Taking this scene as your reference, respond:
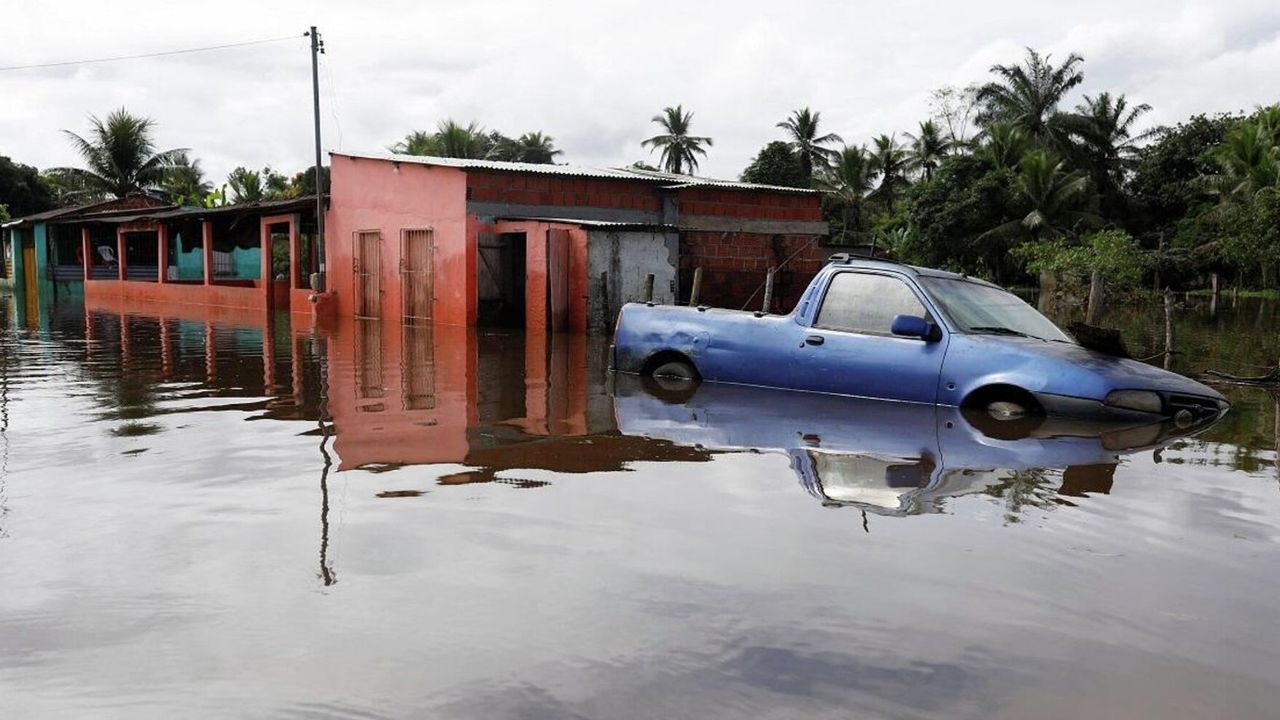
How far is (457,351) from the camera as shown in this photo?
1628 cm

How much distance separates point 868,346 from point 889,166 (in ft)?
154

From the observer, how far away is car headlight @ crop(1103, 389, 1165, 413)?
8.30 meters

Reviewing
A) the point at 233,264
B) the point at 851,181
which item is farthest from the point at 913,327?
the point at 851,181

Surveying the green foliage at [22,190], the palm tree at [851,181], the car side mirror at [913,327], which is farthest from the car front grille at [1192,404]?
the green foliage at [22,190]

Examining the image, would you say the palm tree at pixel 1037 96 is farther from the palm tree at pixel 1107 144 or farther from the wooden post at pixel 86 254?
the wooden post at pixel 86 254

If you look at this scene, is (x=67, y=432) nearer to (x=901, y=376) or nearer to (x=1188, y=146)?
(x=901, y=376)

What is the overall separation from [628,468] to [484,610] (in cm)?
293

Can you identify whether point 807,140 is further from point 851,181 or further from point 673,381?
point 673,381

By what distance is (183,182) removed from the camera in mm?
58125

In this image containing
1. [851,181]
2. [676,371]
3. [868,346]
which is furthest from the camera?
[851,181]

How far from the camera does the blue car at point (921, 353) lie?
8.41 m

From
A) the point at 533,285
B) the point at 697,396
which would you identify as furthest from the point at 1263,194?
the point at 697,396

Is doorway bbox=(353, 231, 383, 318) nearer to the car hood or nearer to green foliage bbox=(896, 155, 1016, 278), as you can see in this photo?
the car hood

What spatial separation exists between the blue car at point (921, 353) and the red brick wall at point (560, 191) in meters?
11.6
